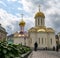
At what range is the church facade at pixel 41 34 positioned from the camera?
249 ft

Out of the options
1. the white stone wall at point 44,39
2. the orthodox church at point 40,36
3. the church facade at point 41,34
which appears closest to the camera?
the white stone wall at point 44,39

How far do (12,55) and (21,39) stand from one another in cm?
7769

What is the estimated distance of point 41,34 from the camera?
76062 millimetres

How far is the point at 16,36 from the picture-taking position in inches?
3282

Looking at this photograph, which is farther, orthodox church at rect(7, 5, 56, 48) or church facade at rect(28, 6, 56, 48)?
orthodox church at rect(7, 5, 56, 48)

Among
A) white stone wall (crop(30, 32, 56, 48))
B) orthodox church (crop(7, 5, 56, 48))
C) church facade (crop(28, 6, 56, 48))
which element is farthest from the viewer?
orthodox church (crop(7, 5, 56, 48))

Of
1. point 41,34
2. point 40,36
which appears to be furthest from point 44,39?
point 41,34

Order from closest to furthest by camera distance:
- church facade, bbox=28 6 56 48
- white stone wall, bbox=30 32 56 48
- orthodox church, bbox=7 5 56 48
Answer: white stone wall, bbox=30 32 56 48, church facade, bbox=28 6 56 48, orthodox church, bbox=7 5 56 48

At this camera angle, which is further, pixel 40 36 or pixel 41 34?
pixel 41 34

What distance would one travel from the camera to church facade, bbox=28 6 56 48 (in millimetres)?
75875

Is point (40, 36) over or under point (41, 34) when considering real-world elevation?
under

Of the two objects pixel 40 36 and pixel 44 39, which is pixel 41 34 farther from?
pixel 44 39

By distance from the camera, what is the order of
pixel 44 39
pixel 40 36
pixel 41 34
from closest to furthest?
pixel 40 36
pixel 41 34
pixel 44 39

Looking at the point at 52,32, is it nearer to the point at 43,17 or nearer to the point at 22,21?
the point at 43,17
